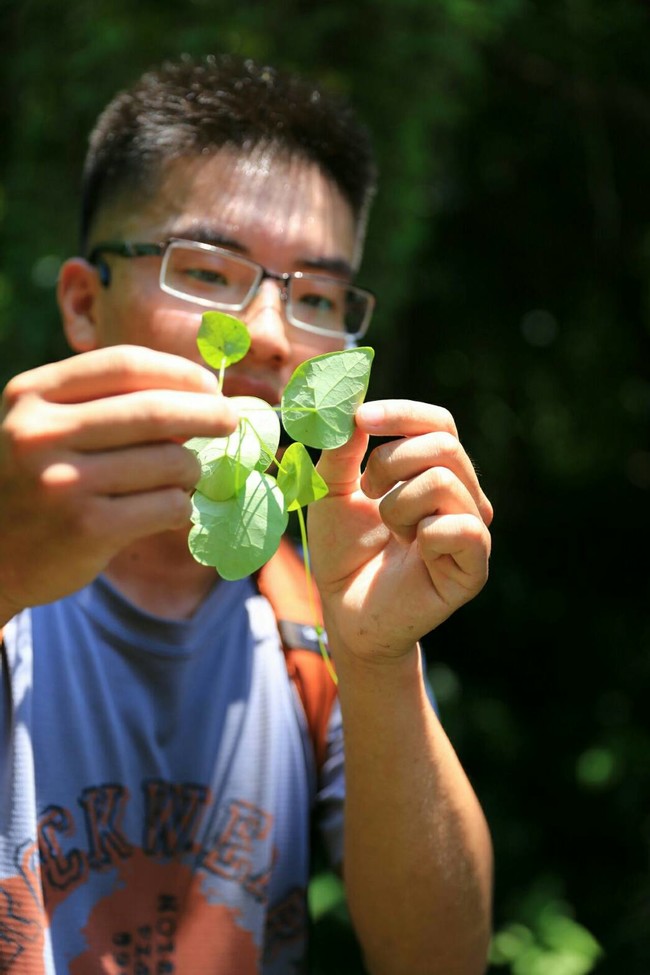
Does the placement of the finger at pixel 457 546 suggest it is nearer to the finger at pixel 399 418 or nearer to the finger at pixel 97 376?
the finger at pixel 399 418

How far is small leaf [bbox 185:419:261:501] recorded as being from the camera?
0.77 meters

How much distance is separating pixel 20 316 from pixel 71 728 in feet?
4.11

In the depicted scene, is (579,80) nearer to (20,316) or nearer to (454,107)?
(454,107)

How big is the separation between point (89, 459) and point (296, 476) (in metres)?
0.22

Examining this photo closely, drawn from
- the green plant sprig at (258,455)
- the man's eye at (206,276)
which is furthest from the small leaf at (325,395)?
the man's eye at (206,276)

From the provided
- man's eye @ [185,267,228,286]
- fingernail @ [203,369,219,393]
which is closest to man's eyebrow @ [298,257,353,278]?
man's eye @ [185,267,228,286]

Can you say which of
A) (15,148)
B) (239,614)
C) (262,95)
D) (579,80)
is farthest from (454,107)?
(239,614)

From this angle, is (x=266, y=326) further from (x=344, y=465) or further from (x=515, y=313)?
(x=515, y=313)

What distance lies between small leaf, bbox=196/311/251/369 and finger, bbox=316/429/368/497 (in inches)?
5.0

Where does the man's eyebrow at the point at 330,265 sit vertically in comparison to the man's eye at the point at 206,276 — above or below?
above

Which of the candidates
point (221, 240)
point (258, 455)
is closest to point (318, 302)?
point (221, 240)

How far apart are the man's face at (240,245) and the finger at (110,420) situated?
45 cm

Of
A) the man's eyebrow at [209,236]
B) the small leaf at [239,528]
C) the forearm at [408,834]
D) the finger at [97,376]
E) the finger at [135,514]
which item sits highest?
the man's eyebrow at [209,236]

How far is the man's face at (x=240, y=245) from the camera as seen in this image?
1.12m
